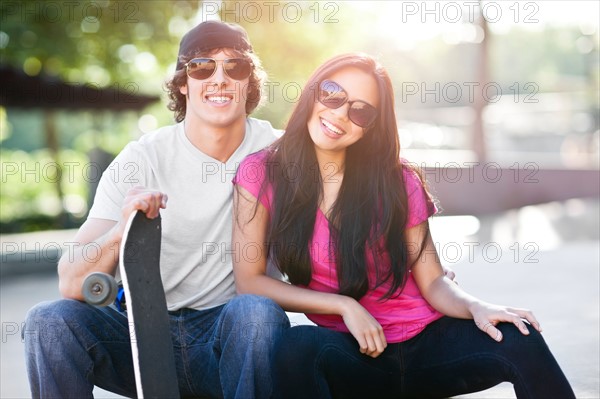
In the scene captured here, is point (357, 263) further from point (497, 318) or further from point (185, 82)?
point (185, 82)

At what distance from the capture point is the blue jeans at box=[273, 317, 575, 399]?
8.96 feet

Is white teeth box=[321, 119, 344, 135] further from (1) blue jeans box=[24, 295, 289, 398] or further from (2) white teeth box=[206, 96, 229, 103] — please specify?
(1) blue jeans box=[24, 295, 289, 398]

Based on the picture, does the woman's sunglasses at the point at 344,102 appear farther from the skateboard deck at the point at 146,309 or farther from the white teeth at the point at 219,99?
the skateboard deck at the point at 146,309

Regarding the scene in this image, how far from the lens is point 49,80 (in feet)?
41.8

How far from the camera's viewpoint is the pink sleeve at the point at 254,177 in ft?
10.3

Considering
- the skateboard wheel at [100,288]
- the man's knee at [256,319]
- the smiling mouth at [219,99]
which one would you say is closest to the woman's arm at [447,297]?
the man's knee at [256,319]

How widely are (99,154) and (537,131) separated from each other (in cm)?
2987

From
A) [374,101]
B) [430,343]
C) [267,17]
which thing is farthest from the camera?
[267,17]

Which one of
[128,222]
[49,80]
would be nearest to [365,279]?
[128,222]

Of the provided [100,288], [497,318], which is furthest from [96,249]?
[497,318]

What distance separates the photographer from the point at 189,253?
10.7 ft

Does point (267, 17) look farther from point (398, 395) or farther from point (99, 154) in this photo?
point (398, 395)

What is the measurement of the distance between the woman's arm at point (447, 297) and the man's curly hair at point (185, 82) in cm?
93

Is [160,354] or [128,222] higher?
[128,222]
